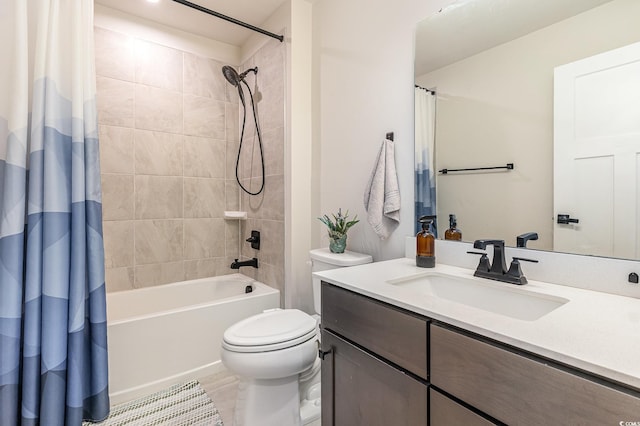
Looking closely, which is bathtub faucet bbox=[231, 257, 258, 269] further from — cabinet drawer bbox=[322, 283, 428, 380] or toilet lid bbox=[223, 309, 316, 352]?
cabinet drawer bbox=[322, 283, 428, 380]

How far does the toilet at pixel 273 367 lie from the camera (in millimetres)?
1306

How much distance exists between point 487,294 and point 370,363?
466mm

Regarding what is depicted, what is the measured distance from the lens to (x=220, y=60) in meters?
2.66

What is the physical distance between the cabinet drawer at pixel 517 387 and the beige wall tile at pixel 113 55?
2.61 metres

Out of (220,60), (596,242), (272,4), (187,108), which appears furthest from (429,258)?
(220,60)

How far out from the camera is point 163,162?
240 centimetres

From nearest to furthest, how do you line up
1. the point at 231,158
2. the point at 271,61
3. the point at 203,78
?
the point at 271,61 → the point at 203,78 → the point at 231,158

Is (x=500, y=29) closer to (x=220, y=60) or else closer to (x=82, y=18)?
(x=82, y=18)

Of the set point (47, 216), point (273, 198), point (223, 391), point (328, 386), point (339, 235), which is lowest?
point (223, 391)

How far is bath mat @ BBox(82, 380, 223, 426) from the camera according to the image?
60.6 inches

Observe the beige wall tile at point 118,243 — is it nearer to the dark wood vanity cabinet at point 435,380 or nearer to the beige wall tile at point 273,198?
the beige wall tile at point 273,198

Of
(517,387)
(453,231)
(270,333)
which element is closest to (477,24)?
(453,231)

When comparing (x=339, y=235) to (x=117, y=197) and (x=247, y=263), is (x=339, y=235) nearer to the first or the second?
(x=247, y=263)

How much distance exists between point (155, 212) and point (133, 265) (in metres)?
0.42
